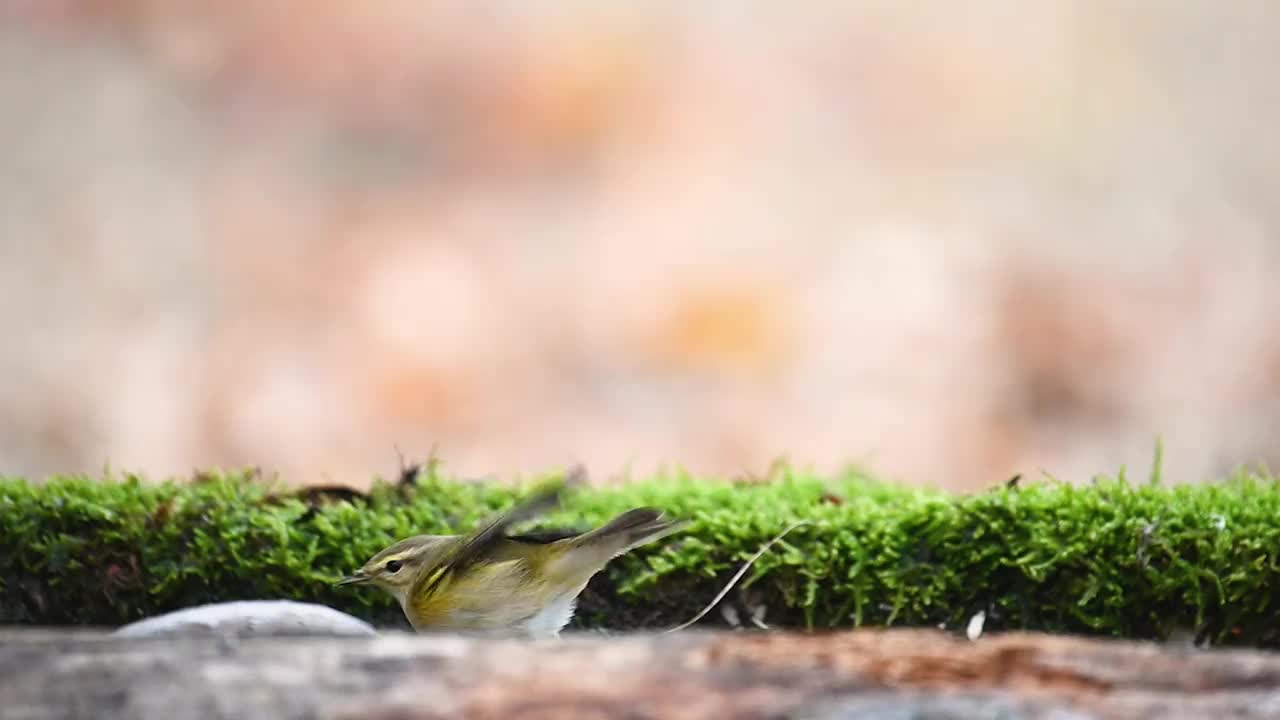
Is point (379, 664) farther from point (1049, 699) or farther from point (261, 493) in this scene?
point (261, 493)

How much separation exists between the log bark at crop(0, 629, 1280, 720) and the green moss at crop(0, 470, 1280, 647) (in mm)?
441

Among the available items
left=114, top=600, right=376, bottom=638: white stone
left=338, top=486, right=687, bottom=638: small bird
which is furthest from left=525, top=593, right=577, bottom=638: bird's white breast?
left=114, top=600, right=376, bottom=638: white stone

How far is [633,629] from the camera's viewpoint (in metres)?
1.58

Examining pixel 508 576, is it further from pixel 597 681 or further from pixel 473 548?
pixel 597 681

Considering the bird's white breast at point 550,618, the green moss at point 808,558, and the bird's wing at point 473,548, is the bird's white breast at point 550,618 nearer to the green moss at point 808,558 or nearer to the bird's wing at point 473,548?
the bird's wing at point 473,548

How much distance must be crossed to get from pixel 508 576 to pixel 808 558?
0.44 meters

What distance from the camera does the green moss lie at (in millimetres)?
1444

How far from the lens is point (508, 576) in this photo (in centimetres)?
127

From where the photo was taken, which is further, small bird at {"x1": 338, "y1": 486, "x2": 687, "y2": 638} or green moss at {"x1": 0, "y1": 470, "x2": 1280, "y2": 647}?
green moss at {"x1": 0, "y1": 470, "x2": 1280, "y2": 647}

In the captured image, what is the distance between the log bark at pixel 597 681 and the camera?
32.4 inches

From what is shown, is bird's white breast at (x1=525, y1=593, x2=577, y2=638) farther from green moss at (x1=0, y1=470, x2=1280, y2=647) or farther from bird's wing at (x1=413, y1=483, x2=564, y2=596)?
green moss at (x1=0, y1=470, x2=1280, y2=647)

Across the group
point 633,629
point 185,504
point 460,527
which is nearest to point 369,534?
point 460,527

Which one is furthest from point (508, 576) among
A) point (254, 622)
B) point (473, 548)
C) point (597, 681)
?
point (597, 681)

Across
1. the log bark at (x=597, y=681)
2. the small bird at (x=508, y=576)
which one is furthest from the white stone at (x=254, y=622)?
the log bark at (x=597, y=681)
